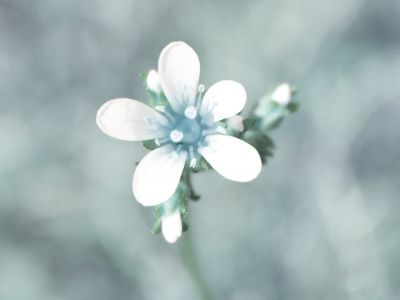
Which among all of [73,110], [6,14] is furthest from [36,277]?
[6,14]

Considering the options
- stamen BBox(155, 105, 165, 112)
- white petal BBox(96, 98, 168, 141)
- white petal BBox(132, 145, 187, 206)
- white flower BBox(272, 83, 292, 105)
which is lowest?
white petal BBox(132, 145, 187, 206)

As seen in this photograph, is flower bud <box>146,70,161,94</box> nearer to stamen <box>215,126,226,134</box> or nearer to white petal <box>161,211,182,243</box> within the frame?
stamen <box>215,126,226,134</box>

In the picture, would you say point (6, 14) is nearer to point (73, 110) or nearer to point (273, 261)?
point (73, 110)

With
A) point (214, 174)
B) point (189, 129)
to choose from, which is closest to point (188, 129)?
point (189, 129)

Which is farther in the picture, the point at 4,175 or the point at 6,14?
the point at 6,14

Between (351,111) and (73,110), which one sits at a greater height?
(73,110)

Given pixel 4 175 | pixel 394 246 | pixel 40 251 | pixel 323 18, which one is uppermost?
pixel 323 18

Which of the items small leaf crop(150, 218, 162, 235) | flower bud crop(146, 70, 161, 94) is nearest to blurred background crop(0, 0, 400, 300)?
small leaf crop(150, 218, 162, 235)
